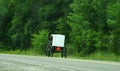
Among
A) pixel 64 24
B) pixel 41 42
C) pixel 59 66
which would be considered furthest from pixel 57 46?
pixel 64 24

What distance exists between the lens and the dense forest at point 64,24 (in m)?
35.3

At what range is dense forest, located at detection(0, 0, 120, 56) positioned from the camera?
35.3 m

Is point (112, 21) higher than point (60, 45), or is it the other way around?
point (112, 21)

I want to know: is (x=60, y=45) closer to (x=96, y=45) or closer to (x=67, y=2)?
(x=96, y=45)

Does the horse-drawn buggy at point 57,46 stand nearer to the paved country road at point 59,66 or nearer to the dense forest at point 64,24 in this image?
the dense forest at point 64,24

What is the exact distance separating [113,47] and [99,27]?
13.6 feet

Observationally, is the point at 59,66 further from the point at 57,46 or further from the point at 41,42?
the point at 41,42

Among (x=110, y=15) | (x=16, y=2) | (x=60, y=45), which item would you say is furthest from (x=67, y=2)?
(x=60, y=45)

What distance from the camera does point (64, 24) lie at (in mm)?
47781

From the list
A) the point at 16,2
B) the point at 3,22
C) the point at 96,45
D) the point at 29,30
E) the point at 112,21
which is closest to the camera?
the point at 112,21

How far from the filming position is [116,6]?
3284cm

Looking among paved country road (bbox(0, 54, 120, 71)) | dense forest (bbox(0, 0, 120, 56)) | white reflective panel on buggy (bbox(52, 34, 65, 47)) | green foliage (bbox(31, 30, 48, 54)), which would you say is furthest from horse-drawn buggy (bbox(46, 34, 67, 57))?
green foliage (bbox(31, 30, 48, 54))

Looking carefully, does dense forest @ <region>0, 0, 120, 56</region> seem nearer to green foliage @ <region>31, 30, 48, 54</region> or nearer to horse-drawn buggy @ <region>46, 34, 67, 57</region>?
green foliage @ <region>31, 30, 48, 54</region>

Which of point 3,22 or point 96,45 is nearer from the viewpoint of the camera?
point 96,45
